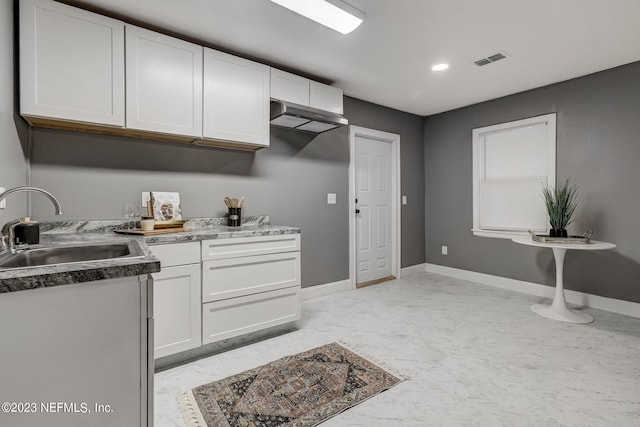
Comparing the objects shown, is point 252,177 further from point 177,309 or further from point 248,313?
point 177,309

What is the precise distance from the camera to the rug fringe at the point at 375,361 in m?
1.91

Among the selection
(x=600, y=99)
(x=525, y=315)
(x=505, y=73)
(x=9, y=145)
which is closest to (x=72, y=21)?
(x=9, y=145)

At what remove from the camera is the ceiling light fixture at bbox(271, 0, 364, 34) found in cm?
190

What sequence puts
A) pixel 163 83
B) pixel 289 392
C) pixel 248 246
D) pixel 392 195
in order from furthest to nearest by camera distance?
pixel 392 195 → pixel 248 246 → pixel 163 83 → pixel 289 392

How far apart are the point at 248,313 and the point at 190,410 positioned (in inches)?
30.8

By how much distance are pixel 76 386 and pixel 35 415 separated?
0.34 ft

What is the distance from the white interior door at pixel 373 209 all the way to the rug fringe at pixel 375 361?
163 centimetres

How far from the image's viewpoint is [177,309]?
200cm

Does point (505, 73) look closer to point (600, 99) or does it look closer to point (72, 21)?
point (600, 99)

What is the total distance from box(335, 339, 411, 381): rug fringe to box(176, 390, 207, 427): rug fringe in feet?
3.59

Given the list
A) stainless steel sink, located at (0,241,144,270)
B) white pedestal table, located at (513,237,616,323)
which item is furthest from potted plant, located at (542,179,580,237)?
stainless steel sink, located at (0,241,144,270)

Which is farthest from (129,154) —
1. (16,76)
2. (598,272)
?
(598,272)

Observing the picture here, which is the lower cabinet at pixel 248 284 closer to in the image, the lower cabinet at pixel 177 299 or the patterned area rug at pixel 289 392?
the lower cabinet at pixel 177 299

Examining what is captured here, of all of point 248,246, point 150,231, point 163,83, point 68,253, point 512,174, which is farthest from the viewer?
point 512,174
